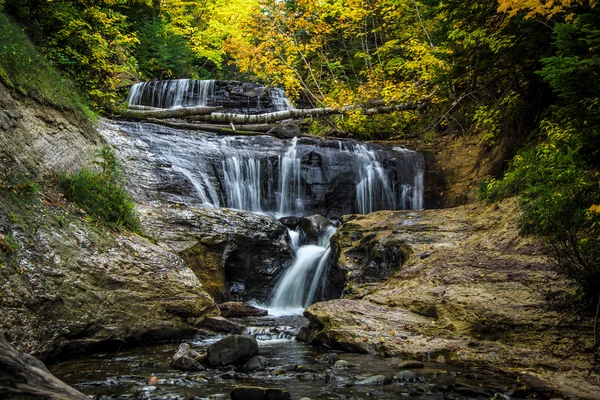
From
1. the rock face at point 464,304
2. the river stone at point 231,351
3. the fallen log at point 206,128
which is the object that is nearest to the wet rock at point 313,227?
the rock face at point 464,304

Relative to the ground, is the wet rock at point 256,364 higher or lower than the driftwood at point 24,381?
lower

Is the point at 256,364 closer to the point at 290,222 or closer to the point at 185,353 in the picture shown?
the point at 185,353

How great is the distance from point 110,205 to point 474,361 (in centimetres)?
581

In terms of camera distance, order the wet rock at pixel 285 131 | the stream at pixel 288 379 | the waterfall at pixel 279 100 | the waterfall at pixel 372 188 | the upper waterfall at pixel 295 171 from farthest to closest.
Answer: the waterfall at pixel 279 100, the wet rock at pixel 285 131, the waterfall at pixel 372 188, the upper waterfall at pixel 295 171, the stream at pixel 288 379

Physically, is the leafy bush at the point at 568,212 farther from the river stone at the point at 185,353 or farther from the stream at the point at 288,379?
the river stone at the point at 185,353

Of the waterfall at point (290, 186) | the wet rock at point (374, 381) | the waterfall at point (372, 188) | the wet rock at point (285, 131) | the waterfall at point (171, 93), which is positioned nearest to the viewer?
the wet rock at point (374, 381)

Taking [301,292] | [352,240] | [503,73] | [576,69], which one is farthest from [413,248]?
[576,69]

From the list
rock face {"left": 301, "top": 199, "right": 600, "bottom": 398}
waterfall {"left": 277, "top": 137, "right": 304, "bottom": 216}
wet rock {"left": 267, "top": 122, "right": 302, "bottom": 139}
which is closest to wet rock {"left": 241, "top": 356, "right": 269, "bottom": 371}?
rock face {"left": 301, "top": 199, "right": 600, "bottom": 398}

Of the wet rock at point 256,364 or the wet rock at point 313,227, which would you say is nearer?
the wet rock at point 256,364

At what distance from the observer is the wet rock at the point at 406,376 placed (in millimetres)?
4375

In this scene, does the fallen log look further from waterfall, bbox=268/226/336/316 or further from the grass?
waterfall, bbox=268/226/336/316

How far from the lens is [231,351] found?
506cm

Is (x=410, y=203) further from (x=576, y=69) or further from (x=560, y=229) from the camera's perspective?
(x=576, y=69)

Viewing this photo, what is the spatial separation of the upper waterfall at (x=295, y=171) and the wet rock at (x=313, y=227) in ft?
5.22
